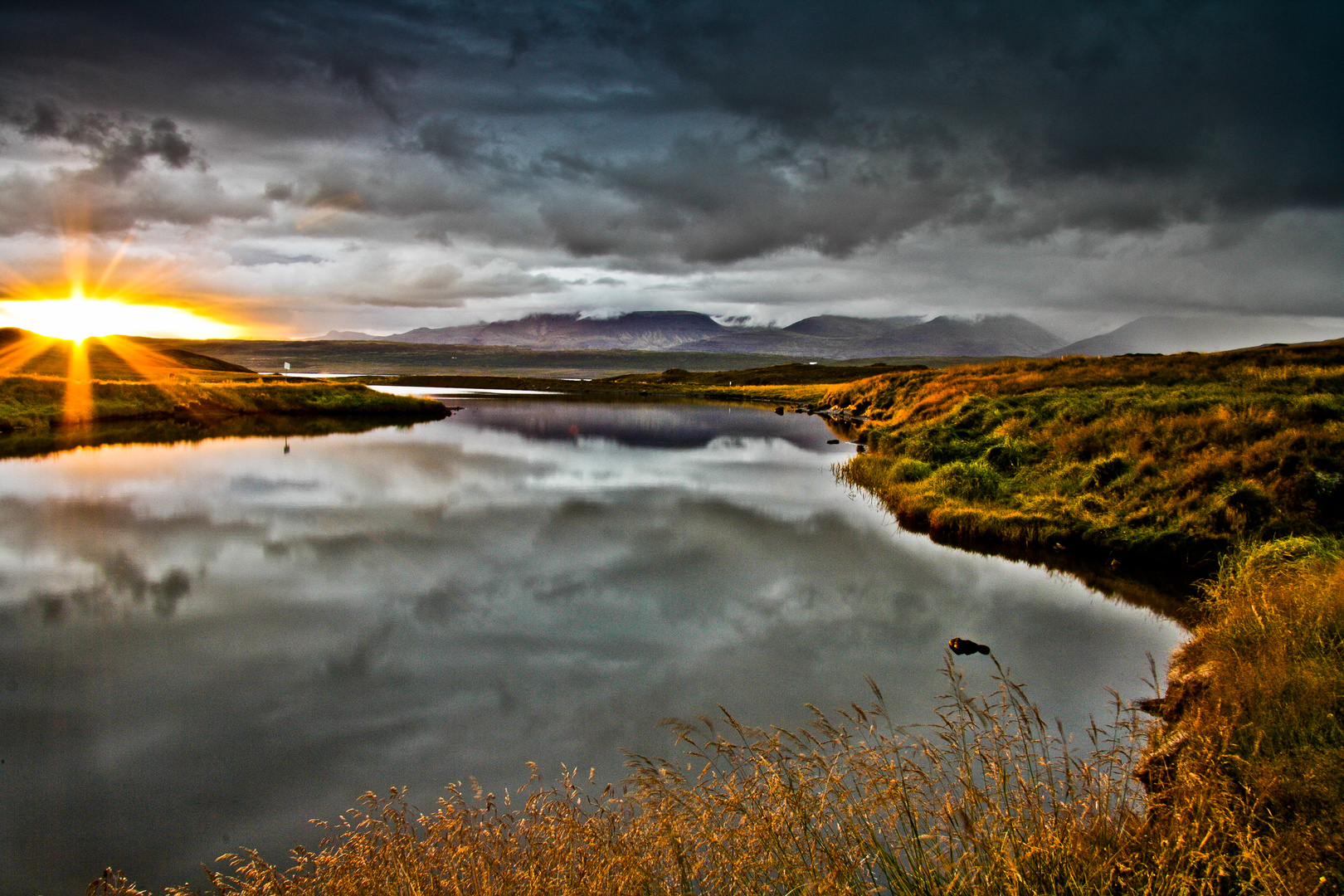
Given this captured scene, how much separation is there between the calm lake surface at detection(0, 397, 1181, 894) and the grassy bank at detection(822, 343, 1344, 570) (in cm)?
251

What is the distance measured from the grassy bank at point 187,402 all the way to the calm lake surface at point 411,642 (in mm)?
28633

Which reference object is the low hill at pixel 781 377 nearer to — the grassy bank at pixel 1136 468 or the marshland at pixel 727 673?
the grassy bank at pixel 1136 468

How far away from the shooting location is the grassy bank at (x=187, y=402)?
4912 cm

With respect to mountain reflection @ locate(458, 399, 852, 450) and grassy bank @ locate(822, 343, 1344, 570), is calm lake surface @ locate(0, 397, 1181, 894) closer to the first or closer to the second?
grassy bank @ locate(822, 343, 1344, 570)

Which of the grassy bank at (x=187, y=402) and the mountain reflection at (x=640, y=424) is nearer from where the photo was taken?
the grassy bank at (x=187, y=402)

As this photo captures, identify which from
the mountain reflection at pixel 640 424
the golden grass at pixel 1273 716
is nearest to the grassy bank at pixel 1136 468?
the golden grass at pixel 1273 716

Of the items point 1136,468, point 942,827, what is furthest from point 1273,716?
point 1136,468

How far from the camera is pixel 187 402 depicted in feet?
203

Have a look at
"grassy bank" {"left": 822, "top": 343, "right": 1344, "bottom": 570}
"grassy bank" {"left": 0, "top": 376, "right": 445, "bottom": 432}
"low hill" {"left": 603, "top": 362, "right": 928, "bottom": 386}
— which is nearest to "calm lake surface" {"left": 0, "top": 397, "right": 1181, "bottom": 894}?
"grassy bank" {"left": 822, "top": 343, "right": 1344, "bottom": 570}

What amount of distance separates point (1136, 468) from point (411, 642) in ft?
70.0

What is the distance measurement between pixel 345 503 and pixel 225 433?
29.1 meters

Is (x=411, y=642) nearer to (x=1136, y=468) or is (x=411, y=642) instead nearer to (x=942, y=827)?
(x=942, y=827)

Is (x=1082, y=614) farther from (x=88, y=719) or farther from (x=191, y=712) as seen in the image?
(x=88, y=719)

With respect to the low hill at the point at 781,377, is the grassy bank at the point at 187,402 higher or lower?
lower
